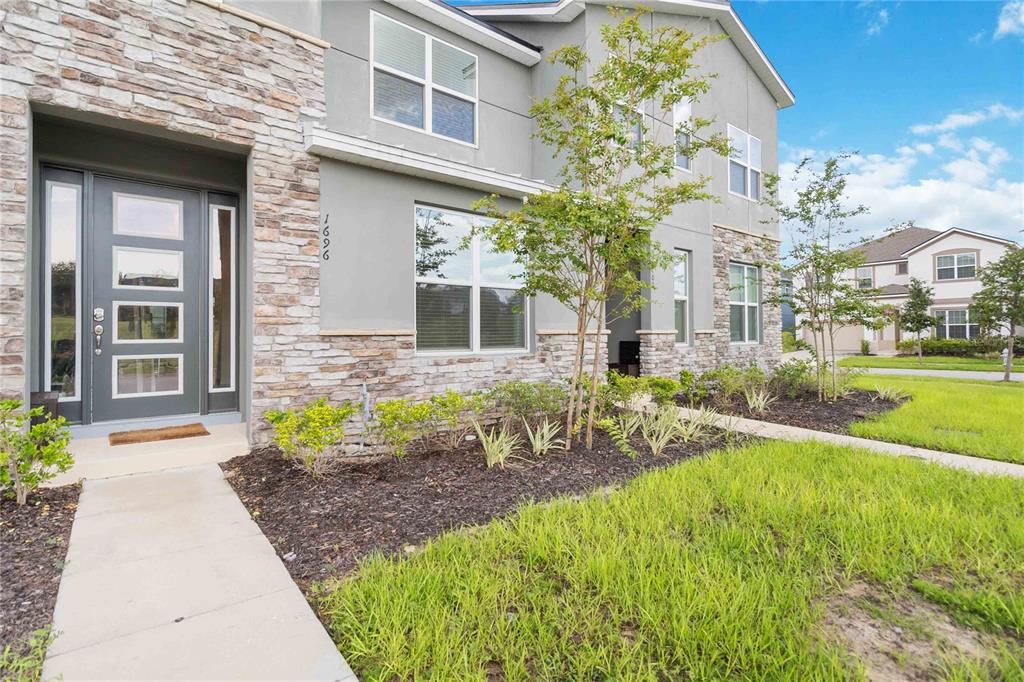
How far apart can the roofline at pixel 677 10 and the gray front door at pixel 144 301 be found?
20.1ft

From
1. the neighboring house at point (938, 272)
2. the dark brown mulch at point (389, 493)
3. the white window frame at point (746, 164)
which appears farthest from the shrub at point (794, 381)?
the neighboring house at point (938, 272)

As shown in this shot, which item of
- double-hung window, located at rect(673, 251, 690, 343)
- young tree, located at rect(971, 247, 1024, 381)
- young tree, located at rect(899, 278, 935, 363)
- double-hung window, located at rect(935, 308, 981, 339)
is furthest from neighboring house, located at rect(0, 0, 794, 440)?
double-hung window, located at rect(935, 308, 981, 339)

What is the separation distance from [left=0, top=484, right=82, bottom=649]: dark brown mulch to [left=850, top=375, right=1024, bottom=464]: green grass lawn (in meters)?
7.58

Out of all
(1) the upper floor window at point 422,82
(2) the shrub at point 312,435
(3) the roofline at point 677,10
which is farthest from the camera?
(3) the roofline at point 677,10

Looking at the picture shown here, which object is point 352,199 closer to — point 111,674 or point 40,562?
point 40,562

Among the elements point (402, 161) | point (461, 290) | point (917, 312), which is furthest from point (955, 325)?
point (402, 161)

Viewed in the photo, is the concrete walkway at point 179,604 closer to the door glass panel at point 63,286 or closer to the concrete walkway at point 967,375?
the door glass panel at point 63,286

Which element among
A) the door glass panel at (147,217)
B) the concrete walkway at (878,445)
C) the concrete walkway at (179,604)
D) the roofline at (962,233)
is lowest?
the concrete walkway at (179,604)

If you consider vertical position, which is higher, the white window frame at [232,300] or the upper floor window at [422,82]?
the upper floor window at [422,82]

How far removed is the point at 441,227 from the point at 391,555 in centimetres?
447

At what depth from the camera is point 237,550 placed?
2.82 metres

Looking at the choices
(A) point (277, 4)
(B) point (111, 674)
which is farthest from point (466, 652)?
(A) point (277, 4)

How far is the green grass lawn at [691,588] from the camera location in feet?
6.20

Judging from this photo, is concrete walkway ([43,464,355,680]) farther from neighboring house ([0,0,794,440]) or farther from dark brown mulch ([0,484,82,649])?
neighboring house ([0,0,794,440])
